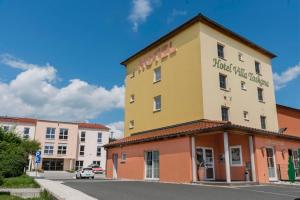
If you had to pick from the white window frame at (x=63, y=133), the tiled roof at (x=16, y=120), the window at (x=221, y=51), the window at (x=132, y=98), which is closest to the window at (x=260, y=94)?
the window at (x=221, y=51)

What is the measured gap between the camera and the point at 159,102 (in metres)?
27.2

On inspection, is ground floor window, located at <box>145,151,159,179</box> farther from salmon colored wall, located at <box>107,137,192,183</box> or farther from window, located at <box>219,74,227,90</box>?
window, located at <box>219,74,227,90</box>

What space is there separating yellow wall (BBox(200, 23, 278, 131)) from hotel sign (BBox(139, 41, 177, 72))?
3.60m

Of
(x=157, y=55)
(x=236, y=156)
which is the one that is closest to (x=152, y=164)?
(x=236, y=156)

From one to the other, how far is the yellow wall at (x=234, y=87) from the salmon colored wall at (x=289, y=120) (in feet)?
8.35

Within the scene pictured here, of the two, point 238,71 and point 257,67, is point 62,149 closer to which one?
point 257,67

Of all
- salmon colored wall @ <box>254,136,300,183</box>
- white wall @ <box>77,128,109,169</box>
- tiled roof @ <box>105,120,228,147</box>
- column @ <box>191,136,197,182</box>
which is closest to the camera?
salmon colored wall @ <box>254,136,300,183</box>

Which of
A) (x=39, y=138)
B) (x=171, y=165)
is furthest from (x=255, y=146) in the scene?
(x=39, y=138)

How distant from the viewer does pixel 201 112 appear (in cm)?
2212

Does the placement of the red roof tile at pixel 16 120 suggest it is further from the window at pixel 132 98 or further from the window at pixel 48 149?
the window at pixel 132 98

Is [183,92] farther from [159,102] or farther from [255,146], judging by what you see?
[255,146]

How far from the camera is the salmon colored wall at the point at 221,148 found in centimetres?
1941

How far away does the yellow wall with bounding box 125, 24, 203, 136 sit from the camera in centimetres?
2334

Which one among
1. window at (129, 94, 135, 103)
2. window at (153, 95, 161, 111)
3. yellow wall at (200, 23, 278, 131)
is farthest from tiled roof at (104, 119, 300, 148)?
window at (129, 94, 135, 103)
